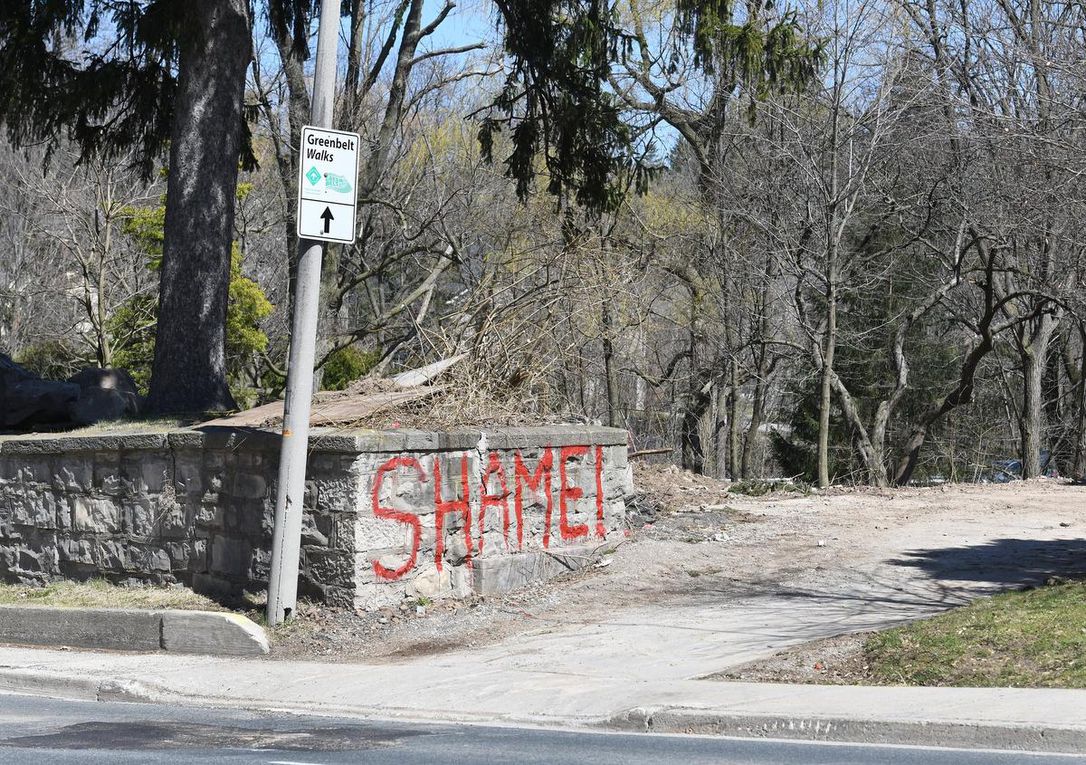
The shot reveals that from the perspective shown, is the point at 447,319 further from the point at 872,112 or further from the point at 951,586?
the point at 872,112

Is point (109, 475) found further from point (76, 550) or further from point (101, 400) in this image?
point (101, 400)

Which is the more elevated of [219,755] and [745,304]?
[745,304]

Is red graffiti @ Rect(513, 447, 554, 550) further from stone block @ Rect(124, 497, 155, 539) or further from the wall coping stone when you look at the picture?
stone block @ Rect(124, 497, 155, 539)

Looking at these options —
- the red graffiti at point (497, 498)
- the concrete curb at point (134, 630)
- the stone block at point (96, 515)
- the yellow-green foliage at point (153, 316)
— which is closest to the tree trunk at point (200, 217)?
the stone block at point (96, 515)

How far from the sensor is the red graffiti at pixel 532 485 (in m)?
11.3

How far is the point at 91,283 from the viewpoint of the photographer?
93.7 ft

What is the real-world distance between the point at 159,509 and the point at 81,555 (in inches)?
49.7

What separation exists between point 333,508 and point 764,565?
451 cm

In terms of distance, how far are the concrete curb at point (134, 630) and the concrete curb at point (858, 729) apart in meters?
3.62

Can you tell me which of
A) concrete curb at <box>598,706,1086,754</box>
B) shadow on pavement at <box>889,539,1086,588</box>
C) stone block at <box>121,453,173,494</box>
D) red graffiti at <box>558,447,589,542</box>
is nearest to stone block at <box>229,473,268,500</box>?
stone block at <box>121,453,173,494</box>

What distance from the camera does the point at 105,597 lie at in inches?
432

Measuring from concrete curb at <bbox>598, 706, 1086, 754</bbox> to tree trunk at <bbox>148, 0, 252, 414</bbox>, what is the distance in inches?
310

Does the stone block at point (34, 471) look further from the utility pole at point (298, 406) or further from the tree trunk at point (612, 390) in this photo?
the tree trunk at point (612, 390)

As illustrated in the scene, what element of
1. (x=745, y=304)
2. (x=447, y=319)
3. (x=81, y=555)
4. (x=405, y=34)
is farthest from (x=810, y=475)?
(x=81, y=555)
